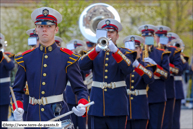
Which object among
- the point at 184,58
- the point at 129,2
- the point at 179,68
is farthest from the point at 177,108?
the point at 129,2

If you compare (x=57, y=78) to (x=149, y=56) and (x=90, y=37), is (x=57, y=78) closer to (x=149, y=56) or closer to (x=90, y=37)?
(x=90, y=37)

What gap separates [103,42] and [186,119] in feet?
23.4

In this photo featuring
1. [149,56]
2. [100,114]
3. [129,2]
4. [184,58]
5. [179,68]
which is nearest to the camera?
[100,114]

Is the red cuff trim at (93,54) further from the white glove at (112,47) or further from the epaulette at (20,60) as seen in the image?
the epaulette at (20,60)

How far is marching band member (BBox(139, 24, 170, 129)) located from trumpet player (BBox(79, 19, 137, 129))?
188cm

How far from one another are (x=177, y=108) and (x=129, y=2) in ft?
42.9

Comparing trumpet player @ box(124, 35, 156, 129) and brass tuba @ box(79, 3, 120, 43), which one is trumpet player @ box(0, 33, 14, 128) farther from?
trumpet player @ box(124, 35, 156, 129)

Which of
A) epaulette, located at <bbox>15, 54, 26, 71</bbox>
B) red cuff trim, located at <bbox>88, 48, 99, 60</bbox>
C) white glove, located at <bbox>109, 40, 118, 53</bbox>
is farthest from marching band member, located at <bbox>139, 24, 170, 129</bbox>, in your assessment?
epaulette, located at <bbox>15, 54, 26, 71</bbox>

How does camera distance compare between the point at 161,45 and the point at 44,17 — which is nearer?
the point at 44,17

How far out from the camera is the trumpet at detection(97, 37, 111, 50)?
529 centimetres

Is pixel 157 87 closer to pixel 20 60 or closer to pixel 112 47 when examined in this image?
pixel 112 47

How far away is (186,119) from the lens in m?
11.8

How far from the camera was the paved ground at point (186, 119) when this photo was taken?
1026cm

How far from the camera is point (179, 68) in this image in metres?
8.69
